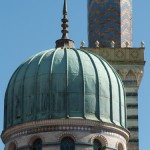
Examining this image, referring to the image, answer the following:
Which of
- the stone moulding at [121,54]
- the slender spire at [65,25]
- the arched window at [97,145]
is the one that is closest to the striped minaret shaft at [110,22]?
the stone moulding at [121,54]

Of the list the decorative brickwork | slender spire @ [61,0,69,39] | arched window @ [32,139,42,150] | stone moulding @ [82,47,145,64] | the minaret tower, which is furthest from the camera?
stone moulding @ [82,47,145,64]

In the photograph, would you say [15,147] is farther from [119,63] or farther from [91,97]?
[119,63]

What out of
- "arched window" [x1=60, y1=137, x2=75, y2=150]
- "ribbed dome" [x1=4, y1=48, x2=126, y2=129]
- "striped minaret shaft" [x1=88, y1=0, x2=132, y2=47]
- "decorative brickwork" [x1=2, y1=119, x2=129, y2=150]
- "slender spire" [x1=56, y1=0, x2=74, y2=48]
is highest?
"striped minaret shaft" [x1=88, y1=0, x2=132, y2=47]

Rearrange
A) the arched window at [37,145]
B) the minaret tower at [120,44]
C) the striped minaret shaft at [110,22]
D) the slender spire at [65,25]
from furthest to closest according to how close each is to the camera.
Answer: the striped minaret shaft at [110,22] → the minaret tower at [120,44] → the slender spire at [65,25] → the arched window at [37,145]

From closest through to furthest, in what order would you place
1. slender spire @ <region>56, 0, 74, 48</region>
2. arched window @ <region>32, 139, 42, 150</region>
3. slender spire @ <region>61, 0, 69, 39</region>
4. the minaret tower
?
arched window @ <region>32, 139, 42, 150</region> < slender spire @ <region>56, 0, 74, 48</region> < slender spire @ <region>61, 0, 69, 39</region> < the minaret tower

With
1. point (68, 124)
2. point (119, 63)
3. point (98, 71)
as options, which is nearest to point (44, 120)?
point (68, 124)

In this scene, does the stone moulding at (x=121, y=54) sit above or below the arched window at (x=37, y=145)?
above

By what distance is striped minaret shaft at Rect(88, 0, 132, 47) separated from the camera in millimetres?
38094

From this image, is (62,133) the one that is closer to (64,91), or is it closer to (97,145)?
(97,145)

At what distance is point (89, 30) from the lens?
3903 centimetres

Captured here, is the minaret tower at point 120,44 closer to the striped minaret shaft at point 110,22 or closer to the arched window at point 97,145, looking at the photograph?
the striped minaret shaft at point 110,22

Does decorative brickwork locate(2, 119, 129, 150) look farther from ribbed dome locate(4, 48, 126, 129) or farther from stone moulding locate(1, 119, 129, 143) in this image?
ribbed dome locate(4, 48, 126, 129)

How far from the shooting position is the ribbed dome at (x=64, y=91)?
2514 centimetres

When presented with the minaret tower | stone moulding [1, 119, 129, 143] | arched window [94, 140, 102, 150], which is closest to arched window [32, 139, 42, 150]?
stone moulding [1, 119, 129, 143]
